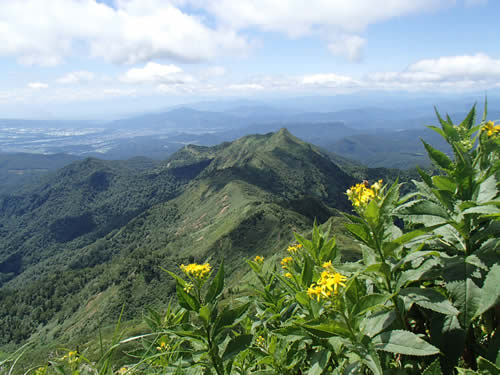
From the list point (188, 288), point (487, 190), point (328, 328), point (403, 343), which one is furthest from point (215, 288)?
point (487, 190)

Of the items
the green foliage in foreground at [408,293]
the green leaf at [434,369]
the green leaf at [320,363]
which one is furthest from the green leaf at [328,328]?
the green leaf at [434,369]

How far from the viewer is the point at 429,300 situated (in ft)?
6.63

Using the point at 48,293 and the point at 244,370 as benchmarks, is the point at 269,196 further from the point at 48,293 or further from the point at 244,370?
the point at 244,370

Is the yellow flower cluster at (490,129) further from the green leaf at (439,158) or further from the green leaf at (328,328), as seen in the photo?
the green leaf at (328,328)

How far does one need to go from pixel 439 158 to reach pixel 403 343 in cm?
171

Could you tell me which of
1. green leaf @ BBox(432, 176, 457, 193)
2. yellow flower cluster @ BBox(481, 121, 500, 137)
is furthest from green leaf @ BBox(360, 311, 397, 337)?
yellow flower cluster @ BBox(481, 121, 500, 137)

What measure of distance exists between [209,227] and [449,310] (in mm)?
169240

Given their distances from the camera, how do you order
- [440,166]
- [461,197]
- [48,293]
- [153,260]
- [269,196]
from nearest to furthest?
1. [461,197]
2. [440,166]
3. [153,260]
4. [48,293]
5. [269,196]

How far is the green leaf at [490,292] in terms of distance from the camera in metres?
1.79

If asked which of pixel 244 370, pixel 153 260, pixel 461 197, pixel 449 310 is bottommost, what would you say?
pixel 153 260

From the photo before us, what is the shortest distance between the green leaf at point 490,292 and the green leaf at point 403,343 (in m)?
0.38

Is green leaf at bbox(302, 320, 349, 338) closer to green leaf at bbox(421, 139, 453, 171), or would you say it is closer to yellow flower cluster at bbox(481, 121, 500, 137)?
green leaf at bbox(421, 139, 453, 171)

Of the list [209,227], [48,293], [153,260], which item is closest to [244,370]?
[153,260]

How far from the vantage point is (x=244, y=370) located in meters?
3.42
